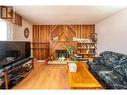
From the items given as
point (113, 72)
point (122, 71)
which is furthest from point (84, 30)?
point (122, 71)

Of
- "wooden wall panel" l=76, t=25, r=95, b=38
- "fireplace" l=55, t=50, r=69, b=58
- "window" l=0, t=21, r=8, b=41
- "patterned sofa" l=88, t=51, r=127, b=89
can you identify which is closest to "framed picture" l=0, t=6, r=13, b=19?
"window" l=0, t=21, r=8, b=41

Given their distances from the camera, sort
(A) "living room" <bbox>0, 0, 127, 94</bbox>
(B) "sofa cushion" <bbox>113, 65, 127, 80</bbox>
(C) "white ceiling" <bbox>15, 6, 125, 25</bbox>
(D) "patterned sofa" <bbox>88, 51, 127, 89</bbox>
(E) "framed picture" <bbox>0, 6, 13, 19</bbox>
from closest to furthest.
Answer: (D) "patterned sofa" <bbox>88, 51, 127, 89</bbox> → (B) "sofa cushion" <bbox>113, 65, 127, 80</bbox> → (A) "living room" <bbox>0, 0, 127, 94</bbox> → (E) "framed picture" <bbox>0, 6, 13, 19</bbox> → (C) "white ceiling" <bbox>15, 6, 125, 25</bbox>

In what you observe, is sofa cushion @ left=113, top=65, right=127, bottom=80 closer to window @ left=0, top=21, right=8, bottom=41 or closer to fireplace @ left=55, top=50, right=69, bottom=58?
window @ left=0, top=21, right=8, bottom=41

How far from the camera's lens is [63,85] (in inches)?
152

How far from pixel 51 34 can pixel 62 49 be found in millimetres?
1107

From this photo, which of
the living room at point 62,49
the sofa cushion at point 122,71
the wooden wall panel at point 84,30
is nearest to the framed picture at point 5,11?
the living room at point 62,49

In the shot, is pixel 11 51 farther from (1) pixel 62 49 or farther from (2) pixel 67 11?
(1) pixel 62 49

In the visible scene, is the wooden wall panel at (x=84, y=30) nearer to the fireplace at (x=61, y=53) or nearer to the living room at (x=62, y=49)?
the living room at (x=62, y=49)

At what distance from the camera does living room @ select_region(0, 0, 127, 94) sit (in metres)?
3.52

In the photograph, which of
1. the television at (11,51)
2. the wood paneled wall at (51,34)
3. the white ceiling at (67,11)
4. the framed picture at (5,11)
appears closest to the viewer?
the television at (11,51)

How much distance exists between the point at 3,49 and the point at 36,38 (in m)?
5.31

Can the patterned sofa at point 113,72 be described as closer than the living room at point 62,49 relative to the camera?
Yes

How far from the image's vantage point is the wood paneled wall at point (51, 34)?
29.7ft

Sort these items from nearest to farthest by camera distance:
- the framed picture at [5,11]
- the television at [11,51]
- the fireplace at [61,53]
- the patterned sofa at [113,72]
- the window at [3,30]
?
the patterned sofa at [113,72] → the television at [11,51] → the framed picture at [5,11] → the window at [3,30] → the fireplace at [61,53]
